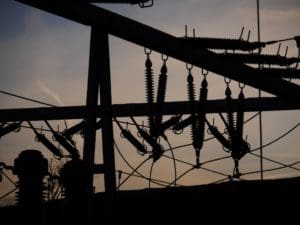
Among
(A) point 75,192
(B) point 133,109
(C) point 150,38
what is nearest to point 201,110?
(C) point 150,38

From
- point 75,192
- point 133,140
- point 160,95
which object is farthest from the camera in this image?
point 133,140

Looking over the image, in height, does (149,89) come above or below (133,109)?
below

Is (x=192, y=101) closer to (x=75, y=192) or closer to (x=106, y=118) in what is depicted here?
(x=106, y=118)

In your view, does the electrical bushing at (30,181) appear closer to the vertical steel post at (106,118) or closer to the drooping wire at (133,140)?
the vertical steel post at (106,118)

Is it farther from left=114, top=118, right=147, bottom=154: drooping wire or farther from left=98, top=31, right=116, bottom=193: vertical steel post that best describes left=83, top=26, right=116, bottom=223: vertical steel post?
left=114, top=118, right=147, bottom=154: drooping wire

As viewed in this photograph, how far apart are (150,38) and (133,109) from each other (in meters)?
7.10

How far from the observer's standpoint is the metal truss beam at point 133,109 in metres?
12.9

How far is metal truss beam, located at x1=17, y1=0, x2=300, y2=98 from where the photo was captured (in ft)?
20.9

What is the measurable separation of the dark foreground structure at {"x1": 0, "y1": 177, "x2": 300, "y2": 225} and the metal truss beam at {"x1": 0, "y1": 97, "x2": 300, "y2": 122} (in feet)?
11.2

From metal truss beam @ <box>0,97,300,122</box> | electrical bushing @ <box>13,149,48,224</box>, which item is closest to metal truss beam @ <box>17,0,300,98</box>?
electrical bushing @ <box>13,149,48,224</box>

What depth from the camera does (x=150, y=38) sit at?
6.65 m

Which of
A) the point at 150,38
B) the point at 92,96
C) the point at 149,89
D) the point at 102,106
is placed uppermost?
the point at 150,38

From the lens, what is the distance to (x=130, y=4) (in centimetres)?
792

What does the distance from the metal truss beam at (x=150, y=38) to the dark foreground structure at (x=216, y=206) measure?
2.48 m
